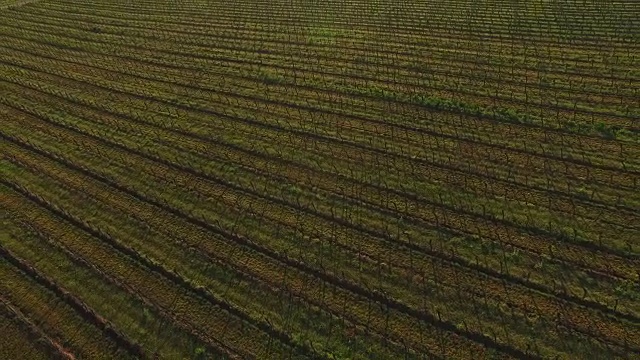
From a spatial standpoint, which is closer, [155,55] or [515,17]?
[155,55]

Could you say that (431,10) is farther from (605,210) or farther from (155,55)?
(605,210)

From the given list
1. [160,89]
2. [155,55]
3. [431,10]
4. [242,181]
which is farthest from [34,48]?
[431,10]

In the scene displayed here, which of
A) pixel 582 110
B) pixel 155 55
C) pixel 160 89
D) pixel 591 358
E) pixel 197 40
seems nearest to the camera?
pixel 591 358

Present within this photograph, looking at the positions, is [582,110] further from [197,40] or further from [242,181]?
[197,40]

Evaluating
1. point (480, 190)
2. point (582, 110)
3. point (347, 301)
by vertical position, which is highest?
point (582, 110)

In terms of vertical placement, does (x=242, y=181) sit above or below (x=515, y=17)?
below

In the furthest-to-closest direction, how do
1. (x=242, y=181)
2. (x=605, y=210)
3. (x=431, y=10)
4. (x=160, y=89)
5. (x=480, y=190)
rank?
(x=431, y=10) < (x=160, y=89) < (x=242, y=181) < (x=480, y=190) < (x=605, y=210)
